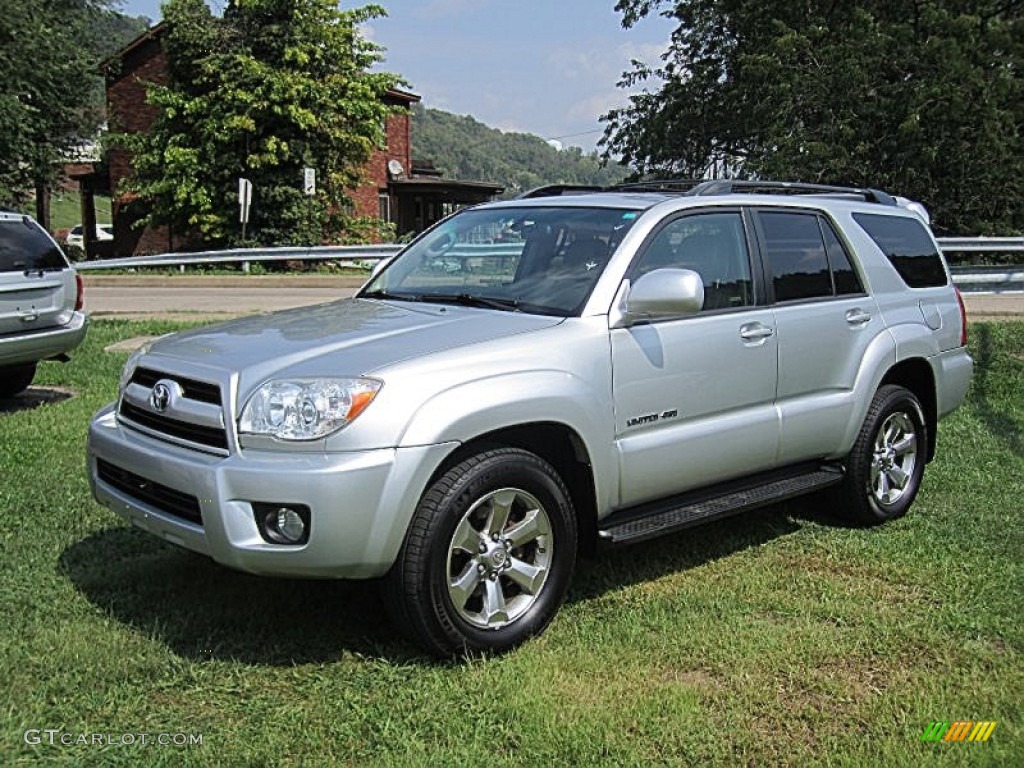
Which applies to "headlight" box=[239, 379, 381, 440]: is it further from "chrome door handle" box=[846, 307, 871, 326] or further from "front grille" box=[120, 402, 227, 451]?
"chrome door handle" box=[846, 307, 871, 326]

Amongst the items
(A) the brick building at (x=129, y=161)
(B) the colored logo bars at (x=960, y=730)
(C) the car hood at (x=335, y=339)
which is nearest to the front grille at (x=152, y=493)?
(C) the car hood at (x=335, y=339)

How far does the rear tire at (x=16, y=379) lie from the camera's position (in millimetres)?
8641

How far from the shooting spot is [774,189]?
573 centimetres

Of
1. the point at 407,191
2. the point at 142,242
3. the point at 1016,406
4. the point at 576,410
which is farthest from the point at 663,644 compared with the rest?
the point at 407,191

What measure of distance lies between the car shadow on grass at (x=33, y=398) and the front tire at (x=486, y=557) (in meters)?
5.87

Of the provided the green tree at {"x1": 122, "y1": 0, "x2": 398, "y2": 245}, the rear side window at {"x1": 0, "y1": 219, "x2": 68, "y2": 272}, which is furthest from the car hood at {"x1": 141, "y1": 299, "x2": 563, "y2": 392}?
the green tree at {"x1": 122, "y1": 0, "x2": 398, "y2": 245}

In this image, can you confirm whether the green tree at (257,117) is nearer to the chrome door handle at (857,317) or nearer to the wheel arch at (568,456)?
the chrome door handle at (857,317)

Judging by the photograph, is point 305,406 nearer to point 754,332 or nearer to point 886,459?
point 754,332

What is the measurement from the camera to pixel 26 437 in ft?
23.6

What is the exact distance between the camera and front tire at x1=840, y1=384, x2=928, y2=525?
5406 millimetres

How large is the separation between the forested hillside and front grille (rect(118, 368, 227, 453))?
116562 mm

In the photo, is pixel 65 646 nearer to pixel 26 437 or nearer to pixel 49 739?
pixel 49 739

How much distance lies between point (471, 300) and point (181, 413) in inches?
54.2

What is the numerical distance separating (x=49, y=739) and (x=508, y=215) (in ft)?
10.3
